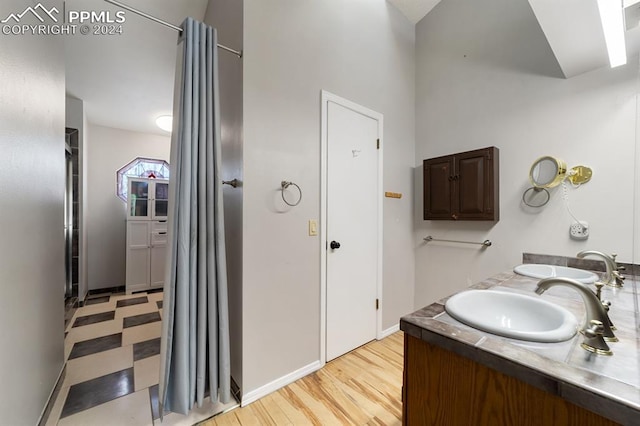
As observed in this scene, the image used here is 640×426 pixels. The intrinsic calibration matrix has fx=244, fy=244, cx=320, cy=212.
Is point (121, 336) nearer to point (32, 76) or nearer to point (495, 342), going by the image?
point (32, 76)

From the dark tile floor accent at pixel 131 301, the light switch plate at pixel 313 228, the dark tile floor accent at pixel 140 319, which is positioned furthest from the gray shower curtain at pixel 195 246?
the dark tile floor accent at pixel 131 301

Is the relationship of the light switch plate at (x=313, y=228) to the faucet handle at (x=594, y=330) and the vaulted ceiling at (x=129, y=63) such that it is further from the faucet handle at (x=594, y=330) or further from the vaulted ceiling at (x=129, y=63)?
the vaulted ceiling at (x=129, y=63)

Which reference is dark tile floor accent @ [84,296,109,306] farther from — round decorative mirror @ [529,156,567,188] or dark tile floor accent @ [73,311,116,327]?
round decorative mirror @ [529,156,567,188]

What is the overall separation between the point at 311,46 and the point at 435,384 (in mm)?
2229

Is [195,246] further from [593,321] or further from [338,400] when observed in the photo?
[593,321]

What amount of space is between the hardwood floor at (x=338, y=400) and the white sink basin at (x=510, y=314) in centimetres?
91

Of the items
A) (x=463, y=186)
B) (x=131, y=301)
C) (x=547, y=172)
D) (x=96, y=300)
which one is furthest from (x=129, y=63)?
(x=547, y=172)

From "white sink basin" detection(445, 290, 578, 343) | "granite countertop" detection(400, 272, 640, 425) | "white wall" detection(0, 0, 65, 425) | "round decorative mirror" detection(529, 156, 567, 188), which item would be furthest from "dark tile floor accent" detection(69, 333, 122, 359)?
"round decorative mirror" detection(529, 156, 567, 188)

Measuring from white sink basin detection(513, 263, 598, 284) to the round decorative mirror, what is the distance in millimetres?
629

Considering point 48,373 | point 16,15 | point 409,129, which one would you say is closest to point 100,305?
point 48,373

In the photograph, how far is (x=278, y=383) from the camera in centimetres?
171

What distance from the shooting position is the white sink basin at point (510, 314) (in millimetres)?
812

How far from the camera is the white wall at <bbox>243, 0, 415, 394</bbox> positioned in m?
1.60

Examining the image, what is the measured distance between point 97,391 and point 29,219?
1.26 meters
